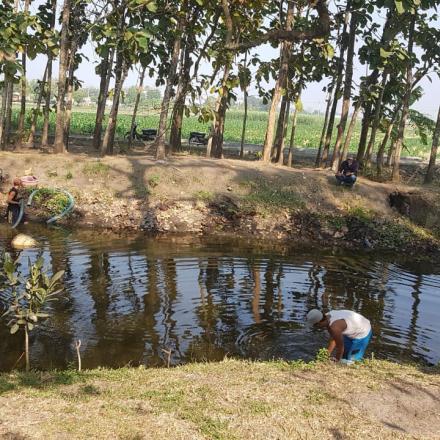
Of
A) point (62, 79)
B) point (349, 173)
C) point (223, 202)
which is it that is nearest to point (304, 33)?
point (223, 202)

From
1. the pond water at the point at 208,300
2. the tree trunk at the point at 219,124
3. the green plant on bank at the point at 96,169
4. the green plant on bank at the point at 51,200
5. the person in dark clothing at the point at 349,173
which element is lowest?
the pond water at the point at 208,300

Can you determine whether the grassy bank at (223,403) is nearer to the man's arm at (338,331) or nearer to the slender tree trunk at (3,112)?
the man's arm at (338,331)

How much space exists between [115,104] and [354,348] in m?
18.5

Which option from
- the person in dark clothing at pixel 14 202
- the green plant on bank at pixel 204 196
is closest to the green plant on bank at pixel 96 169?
the green plant on bank at pixel 204 196

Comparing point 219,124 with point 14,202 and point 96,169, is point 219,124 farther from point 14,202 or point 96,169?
point 14,202

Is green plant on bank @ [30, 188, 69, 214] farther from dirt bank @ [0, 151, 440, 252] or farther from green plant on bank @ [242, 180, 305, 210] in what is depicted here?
green plant on bank @ [242, 180, 305, 210]

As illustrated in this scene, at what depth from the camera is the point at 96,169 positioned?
21891mm

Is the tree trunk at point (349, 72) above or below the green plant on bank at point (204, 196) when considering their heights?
above

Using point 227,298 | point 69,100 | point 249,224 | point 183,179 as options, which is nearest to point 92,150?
point 69,100

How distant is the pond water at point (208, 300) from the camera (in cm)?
998

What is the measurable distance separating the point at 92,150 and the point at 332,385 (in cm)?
2372

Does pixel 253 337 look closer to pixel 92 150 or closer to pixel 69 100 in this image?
pixel 69 100

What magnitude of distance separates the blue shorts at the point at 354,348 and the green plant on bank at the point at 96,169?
1499cm

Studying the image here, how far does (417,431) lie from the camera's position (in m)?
6.41
